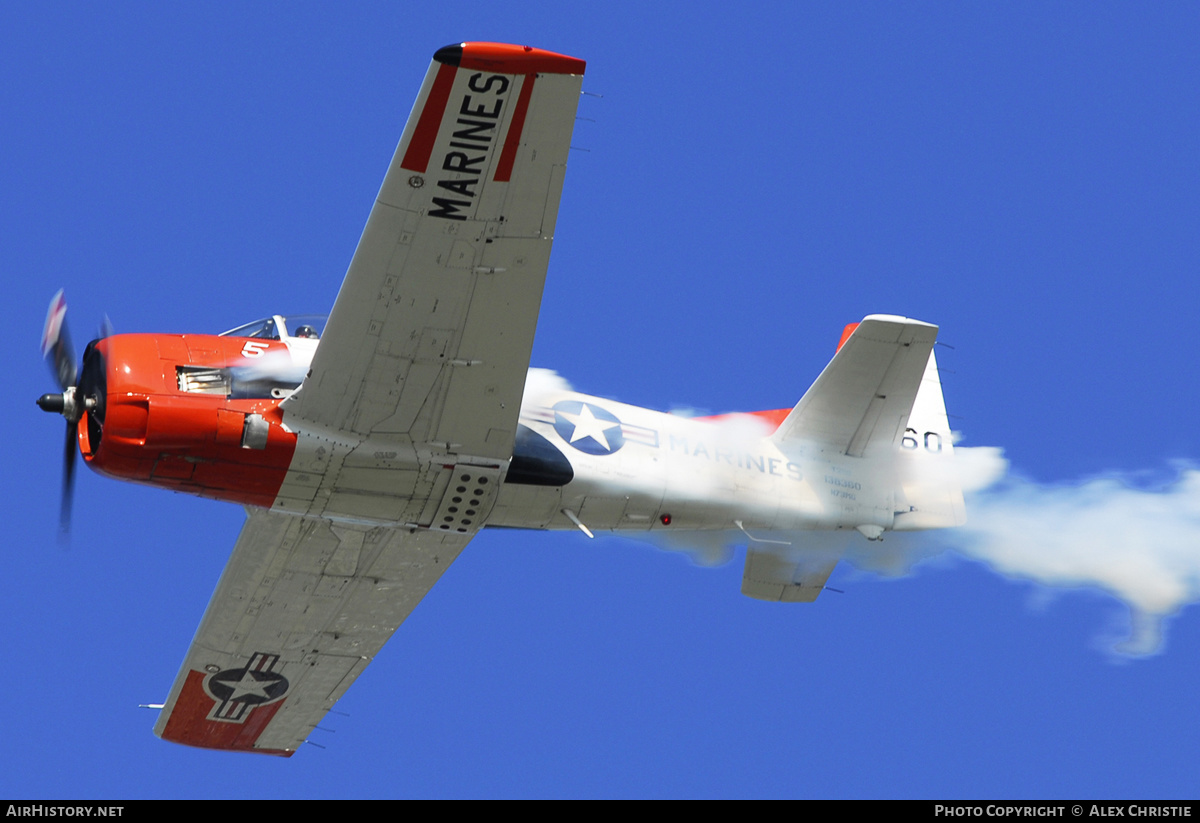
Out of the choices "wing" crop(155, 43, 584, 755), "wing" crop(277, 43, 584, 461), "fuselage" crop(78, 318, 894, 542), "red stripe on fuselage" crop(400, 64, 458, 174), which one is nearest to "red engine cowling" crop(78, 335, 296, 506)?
A: "fuselage" crop(78, 318, 894, 542)

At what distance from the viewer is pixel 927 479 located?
16.8m

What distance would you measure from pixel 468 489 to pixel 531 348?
1.67 meters

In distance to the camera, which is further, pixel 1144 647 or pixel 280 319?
pixel 1144 647

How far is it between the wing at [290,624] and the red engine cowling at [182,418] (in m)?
1.94

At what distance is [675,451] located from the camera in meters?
15.6

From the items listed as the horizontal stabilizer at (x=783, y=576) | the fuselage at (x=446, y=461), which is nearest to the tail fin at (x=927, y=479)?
the fuselage at (x=446, y=461)

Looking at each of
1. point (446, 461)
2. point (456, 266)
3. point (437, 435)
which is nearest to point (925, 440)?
point (446, 461)

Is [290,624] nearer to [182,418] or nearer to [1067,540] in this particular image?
[182,418]

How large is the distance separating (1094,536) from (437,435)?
7.60 meters

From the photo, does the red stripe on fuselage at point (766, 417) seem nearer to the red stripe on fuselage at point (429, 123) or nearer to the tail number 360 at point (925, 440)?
the tail number 360 at point (925, 440)

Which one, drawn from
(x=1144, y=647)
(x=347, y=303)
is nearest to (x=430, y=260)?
(x=347, y=303)

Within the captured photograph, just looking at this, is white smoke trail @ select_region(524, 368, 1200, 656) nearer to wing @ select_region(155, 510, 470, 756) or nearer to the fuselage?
the fuselage
